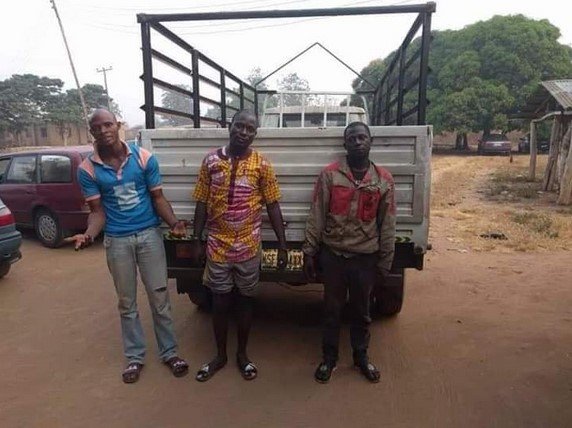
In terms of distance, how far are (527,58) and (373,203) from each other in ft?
88.1

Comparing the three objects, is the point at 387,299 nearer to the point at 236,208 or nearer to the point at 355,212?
the point at 355,212

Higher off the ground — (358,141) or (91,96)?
(91,96)

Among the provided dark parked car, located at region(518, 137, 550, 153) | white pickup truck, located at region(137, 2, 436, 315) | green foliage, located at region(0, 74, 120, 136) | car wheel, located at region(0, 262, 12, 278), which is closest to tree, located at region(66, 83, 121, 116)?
green foliage, located at region(0, 74, 120, 136)

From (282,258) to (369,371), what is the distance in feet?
3.04

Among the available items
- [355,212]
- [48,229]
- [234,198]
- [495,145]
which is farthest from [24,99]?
[355,212]

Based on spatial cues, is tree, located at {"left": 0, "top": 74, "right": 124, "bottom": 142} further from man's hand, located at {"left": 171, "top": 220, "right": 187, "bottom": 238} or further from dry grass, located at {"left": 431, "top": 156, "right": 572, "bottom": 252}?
man's hand, located at {"left": 171, "top": 220, "right": 187, "bottom": 238}

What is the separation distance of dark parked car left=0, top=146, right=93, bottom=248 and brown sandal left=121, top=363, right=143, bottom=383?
4.15 m

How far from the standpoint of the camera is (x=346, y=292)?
3076 millimetres

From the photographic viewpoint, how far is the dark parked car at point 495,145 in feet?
81.3

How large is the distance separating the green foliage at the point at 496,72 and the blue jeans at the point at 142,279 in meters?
22.5

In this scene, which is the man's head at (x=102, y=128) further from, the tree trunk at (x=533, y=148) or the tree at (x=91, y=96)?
the tree at (x=91, y=96)

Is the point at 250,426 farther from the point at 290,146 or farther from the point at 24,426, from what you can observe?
the point at 290,146

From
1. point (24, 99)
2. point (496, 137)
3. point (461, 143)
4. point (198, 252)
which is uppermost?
point (24, 99)

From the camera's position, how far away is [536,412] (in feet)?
8.80
